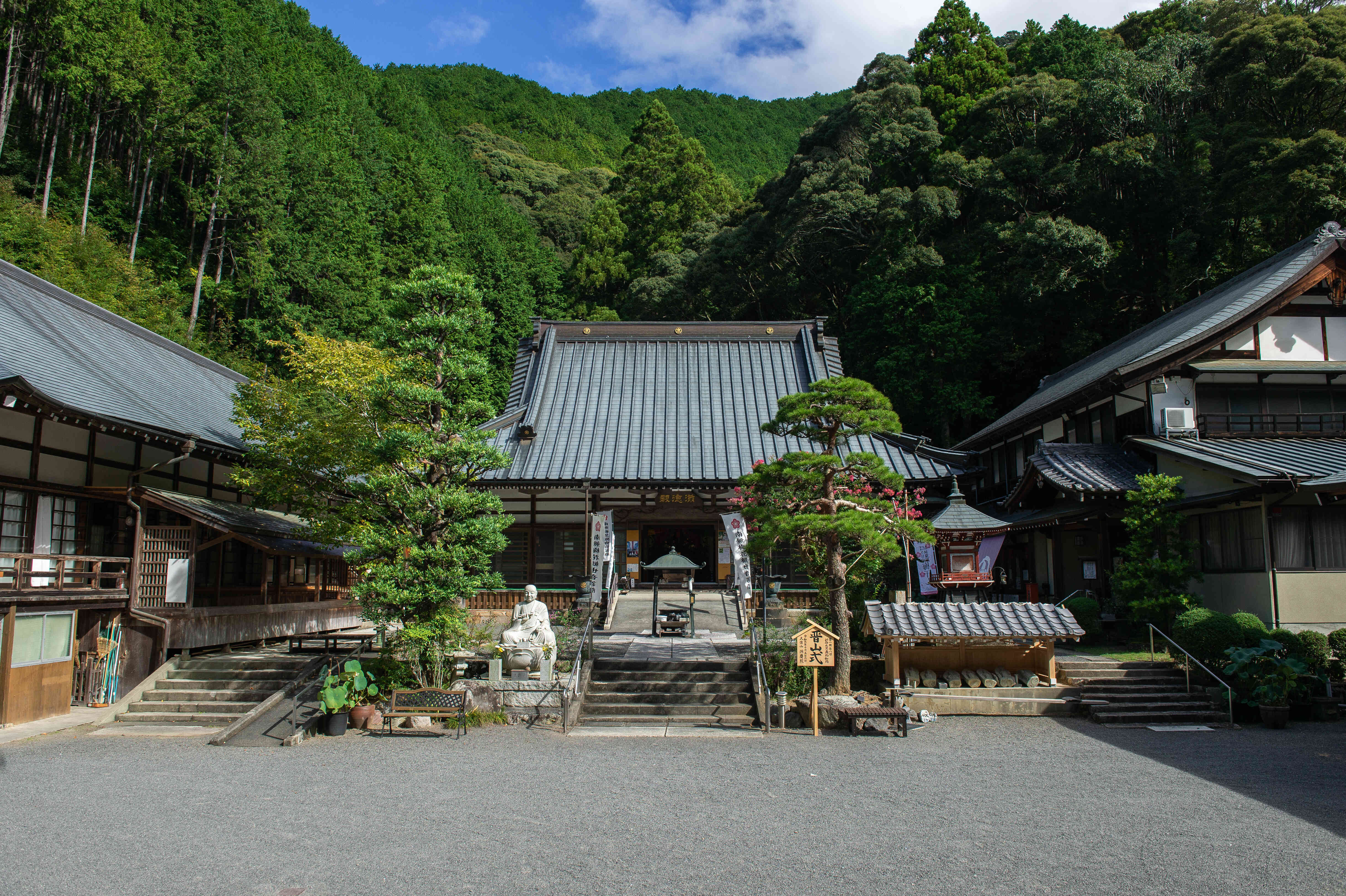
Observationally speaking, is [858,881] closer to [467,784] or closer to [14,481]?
[467,784]

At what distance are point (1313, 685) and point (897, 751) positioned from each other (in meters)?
7.11

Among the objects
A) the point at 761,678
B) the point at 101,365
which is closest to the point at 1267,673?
the point at 761,678

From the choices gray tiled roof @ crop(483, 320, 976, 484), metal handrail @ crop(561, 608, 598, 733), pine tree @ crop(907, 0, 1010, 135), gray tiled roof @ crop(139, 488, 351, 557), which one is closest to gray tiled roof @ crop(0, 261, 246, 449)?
gray tiled roof @ crop(139, 488, 351, 557)

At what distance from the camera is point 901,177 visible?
35062 mm

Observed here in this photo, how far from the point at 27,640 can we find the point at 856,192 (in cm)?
3023

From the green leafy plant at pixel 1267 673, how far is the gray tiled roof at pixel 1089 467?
4.44m

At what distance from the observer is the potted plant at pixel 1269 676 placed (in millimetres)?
11156

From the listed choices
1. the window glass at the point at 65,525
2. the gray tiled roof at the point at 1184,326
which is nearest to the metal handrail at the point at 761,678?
the gray tiled roof at the point at 1184,326

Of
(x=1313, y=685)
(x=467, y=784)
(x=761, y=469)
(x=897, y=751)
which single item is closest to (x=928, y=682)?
(x=897, y=751)

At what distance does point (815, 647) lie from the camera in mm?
10969

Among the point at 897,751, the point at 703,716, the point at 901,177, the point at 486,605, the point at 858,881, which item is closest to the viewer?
the point at 858,881

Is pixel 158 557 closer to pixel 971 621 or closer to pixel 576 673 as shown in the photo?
pixel 576 673

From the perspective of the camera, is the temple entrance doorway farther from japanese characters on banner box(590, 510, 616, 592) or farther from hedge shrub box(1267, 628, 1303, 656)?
hedge shrub box(1267, 628, 1303, 656)

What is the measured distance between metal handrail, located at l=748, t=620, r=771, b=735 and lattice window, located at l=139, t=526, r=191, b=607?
→ 962 centimetres
